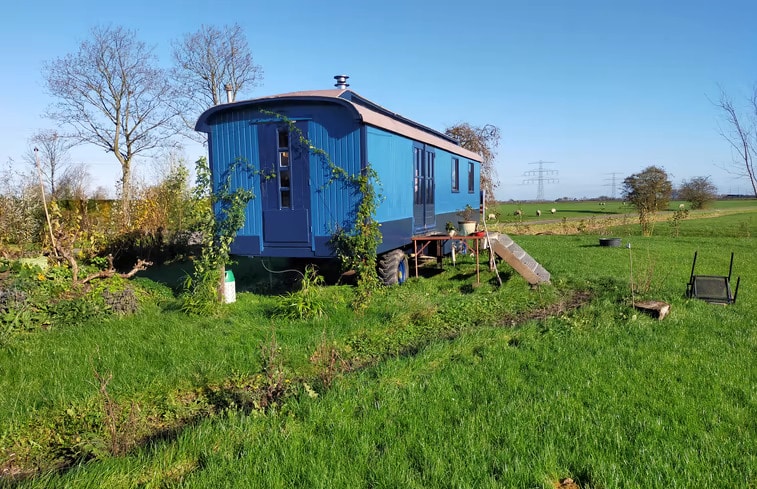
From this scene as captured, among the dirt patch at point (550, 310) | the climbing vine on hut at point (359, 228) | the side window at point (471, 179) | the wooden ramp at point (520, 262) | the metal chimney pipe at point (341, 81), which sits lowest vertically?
the dirt patch at point (550, 310)

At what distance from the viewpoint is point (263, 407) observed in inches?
144

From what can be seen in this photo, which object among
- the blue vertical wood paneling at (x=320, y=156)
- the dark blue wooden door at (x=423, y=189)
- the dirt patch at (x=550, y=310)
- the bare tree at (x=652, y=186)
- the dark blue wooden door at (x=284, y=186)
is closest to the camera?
the dirt patch at (x=550, y=310)

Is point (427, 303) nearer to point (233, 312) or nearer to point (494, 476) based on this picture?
point (233, 312)

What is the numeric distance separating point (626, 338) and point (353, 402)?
3.41 metres

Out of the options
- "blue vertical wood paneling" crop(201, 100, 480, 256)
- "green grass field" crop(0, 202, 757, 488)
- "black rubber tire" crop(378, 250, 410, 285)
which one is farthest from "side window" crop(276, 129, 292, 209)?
"black rubber tire" crop(378, 250, 410, 285)

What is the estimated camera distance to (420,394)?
387 centimetres

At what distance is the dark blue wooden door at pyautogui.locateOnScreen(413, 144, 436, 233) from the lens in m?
9.75

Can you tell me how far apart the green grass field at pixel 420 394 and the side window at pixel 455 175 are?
549 cm

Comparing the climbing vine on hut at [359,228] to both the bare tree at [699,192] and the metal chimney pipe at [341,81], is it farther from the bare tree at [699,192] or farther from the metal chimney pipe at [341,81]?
the bare tree at [699,192]

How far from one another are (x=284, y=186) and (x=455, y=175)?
237 inches

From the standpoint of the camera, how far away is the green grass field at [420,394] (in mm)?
2781

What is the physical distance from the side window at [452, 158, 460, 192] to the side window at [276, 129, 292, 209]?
577 centimetres

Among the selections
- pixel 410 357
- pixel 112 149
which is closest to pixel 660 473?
pixel 410 357

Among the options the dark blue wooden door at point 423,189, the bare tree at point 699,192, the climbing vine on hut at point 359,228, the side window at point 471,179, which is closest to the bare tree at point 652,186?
the bare tree at point 699,192
